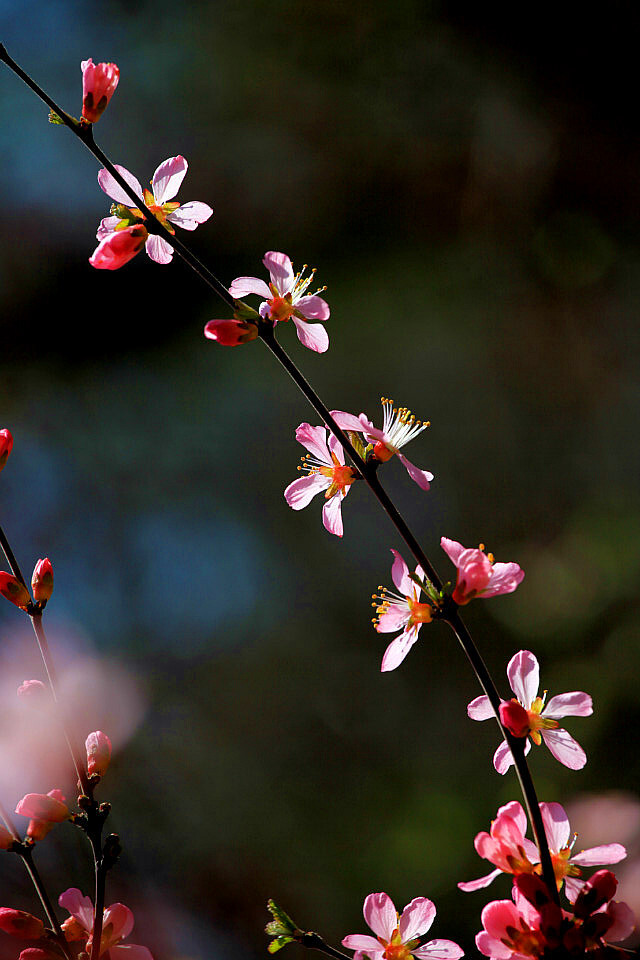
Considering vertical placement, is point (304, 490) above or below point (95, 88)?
below

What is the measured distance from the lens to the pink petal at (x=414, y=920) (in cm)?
32

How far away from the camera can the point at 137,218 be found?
320mm

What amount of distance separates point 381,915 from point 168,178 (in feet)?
1.18

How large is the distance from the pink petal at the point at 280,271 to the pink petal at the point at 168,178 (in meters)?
0.08

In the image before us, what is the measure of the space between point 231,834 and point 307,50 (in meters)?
1.34

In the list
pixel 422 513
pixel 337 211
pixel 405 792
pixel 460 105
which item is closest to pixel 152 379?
pixel 337 211

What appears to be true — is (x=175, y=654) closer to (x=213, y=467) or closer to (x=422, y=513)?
(x=213, y=467)

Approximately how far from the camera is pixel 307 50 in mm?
1324

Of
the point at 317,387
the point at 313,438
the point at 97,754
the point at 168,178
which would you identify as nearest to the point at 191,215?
the point at 168,178

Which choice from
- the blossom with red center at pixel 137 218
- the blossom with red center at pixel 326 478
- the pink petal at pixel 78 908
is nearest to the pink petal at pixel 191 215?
the blossom with red center at pixel 137 218

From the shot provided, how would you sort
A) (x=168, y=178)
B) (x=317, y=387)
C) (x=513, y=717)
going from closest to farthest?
(x=513, y=717) < (x=168, y=178) < (x=317, y=387)

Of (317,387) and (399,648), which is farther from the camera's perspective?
(317,387)

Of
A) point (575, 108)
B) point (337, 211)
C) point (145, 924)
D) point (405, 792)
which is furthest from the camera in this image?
point (337, 211)

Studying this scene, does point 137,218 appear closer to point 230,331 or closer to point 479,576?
point 230,331
